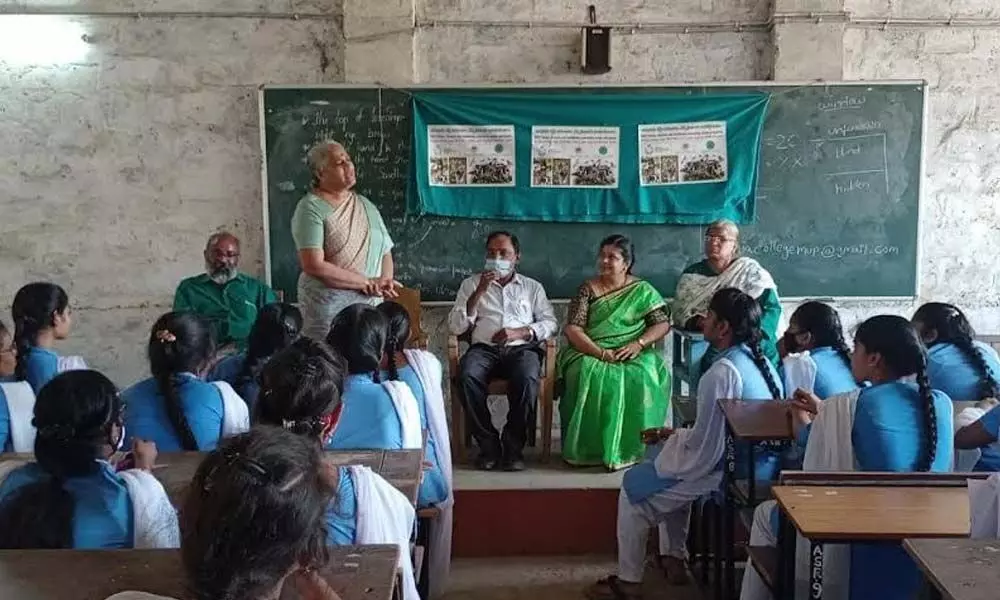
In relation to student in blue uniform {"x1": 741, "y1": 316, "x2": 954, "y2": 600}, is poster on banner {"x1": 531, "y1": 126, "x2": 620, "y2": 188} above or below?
above

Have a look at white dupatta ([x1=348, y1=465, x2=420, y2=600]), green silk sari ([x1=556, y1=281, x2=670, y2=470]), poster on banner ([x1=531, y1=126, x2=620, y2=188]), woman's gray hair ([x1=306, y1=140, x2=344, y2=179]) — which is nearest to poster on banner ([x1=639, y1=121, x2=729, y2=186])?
poster on banner ([x1=531, y1=126, x2=620, y2=188])

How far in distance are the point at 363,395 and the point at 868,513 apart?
52.3 inches

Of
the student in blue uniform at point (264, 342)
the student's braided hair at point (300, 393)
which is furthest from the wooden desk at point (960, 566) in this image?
the student in blue uniform at point (264, 342)

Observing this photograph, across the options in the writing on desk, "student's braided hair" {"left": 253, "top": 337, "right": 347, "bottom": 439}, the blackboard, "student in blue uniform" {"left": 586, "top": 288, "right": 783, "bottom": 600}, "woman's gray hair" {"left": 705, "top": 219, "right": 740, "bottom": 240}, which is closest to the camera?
"student's braided hair" {"left": 253, "top": 337, "right": 347, "bottom": 439}

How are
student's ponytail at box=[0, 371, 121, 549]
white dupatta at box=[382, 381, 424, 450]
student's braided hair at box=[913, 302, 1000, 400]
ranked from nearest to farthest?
student's ponytail at box=[0, 371, 121, 549] → white dupatta at box=[382, 381, 424, 450] → student's braided hair at box=[913, 302, 1000, 400]

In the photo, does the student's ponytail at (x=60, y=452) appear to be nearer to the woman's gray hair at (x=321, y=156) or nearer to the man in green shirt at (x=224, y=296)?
the woman's gray hair at (x=321, y=156)

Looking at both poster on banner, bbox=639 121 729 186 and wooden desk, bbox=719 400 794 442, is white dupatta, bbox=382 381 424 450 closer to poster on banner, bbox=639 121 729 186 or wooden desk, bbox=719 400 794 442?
wooden desk, bbox=719 400 794 442

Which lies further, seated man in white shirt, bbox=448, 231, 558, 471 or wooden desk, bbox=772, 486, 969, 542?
seated man in white shirt, bbox=448, 231, 558, 471

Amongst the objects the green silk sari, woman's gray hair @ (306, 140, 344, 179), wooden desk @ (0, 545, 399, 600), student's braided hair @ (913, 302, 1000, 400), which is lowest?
the green silk sari

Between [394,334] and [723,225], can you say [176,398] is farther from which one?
[723,225]

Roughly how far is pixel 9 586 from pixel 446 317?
3818 millimetres

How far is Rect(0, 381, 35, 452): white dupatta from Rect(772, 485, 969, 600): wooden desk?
6.99ft

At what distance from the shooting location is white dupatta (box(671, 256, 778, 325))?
15.1 ft

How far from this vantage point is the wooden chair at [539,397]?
4371mm
